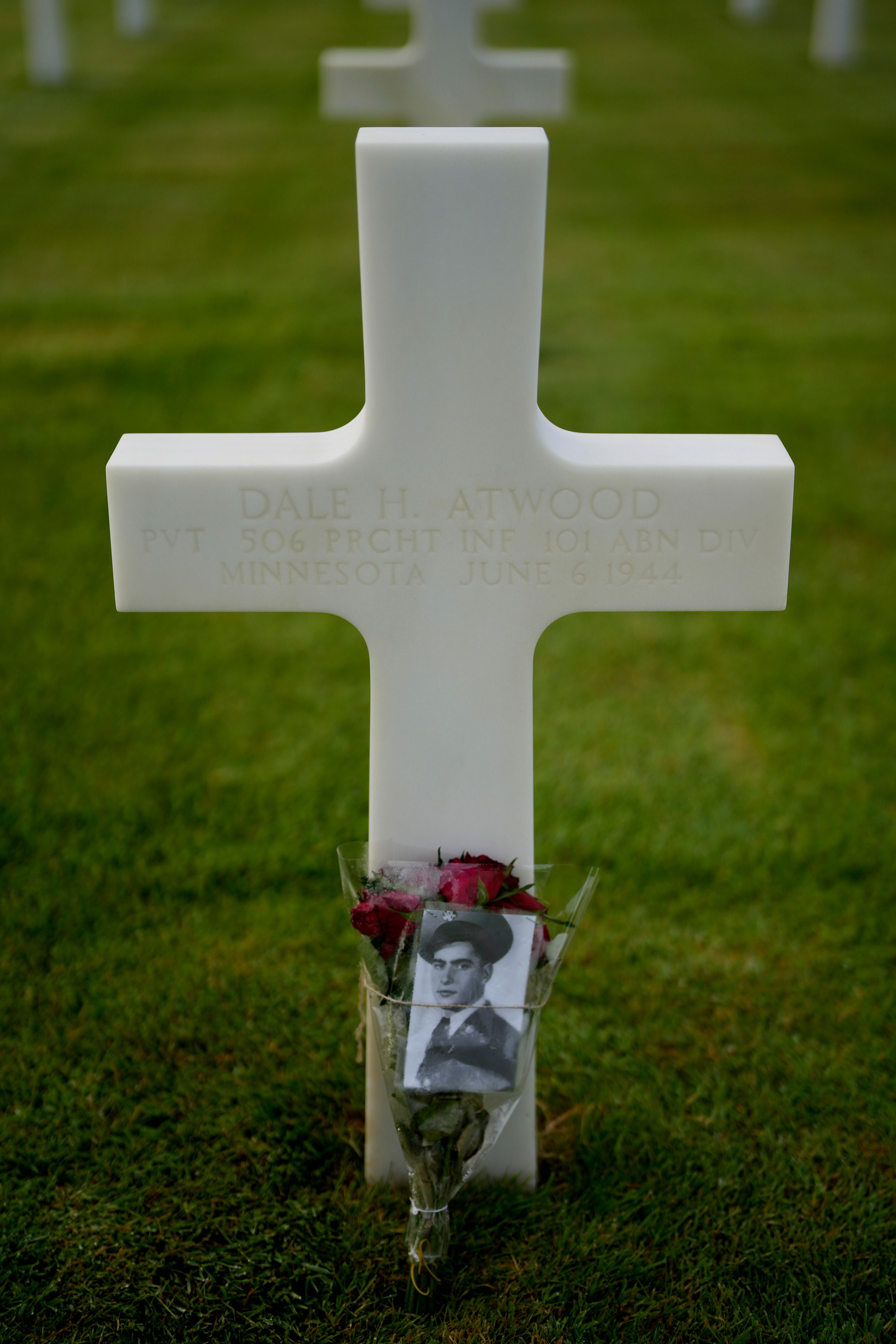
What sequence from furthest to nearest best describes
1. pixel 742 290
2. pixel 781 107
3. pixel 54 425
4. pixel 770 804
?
pixel 781 107, pixel 742 290, pixel 54 425, pixel 770 804

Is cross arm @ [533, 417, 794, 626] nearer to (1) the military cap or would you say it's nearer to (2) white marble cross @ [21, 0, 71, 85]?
(1) the military cap

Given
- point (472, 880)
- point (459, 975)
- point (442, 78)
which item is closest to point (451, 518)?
point (472, 880)

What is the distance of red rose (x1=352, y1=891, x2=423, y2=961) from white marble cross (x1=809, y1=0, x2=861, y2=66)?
14951 mm

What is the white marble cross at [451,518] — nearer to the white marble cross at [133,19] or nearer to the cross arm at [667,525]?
the cross arm at [667,525]

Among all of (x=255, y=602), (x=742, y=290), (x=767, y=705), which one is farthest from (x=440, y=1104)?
(x=742, y=290)

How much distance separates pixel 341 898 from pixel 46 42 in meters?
12.0

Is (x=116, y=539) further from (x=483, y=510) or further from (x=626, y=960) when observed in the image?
(x=626, y=960)

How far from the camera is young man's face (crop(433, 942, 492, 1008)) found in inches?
80.2

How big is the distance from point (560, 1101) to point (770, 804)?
4.07ft

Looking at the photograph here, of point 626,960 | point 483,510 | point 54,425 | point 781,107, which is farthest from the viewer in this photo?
point 781,107

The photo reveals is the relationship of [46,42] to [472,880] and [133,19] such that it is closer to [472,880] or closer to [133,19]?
[133,19]

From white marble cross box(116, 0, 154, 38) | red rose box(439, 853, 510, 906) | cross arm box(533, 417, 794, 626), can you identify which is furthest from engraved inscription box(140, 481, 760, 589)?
white marble cross box(116, 0, 154, 38)

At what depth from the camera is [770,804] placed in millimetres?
3559

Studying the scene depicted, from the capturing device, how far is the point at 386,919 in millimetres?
2078
